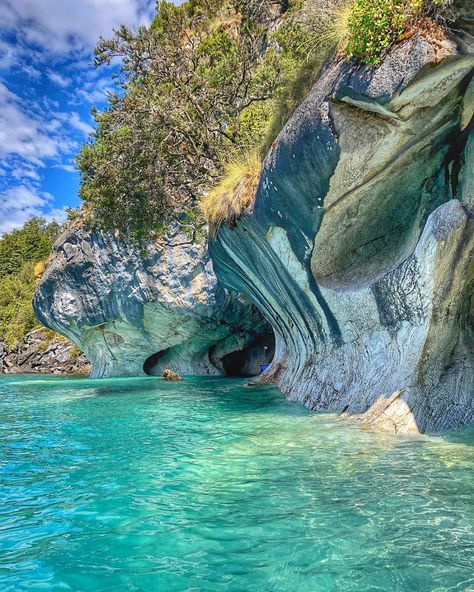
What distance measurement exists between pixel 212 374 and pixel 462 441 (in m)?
24.5

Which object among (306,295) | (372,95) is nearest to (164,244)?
(306,295)

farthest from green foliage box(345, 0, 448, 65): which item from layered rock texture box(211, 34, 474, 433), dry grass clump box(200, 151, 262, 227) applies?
dry grass clump box(200, 151, 262, 227)

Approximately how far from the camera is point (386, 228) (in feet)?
32.2

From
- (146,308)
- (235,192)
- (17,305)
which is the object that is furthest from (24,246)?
(235,192)

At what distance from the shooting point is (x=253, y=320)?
2755cm

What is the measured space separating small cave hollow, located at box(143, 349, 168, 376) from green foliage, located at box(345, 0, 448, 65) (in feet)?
86.7

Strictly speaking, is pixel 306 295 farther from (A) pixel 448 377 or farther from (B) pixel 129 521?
(B) pixel 129 521

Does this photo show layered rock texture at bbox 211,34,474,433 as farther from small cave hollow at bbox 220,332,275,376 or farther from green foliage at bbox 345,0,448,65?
small cave hollow at bbox 220,332,275,376

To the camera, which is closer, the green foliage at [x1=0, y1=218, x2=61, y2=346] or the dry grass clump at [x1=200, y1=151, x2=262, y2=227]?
the dry grass clump at [x1=200, y1=151, x2=262, y2=227]

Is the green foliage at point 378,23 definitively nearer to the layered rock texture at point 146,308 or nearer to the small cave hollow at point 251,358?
the layered rock texture at point 146,308

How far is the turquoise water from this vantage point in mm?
3424

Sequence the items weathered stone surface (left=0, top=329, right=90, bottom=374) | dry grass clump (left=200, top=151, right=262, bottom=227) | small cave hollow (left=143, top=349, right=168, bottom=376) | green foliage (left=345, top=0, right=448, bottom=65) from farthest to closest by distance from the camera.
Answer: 1. weathered stone surface (left=0, top=329, right=90, bottom=374)
2. small cave hollow (left=143, top=349, right=168, bottom=376)
3. dry grass clump (left=200, top=151, right=262, bottom=227)
4. green foliage (left=345, top=0, right=448, bottom=65)

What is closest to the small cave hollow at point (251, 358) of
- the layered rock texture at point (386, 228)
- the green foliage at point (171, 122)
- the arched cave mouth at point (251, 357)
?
the arched cave mouth at point (251, 357)

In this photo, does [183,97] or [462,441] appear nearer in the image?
[462,441]
